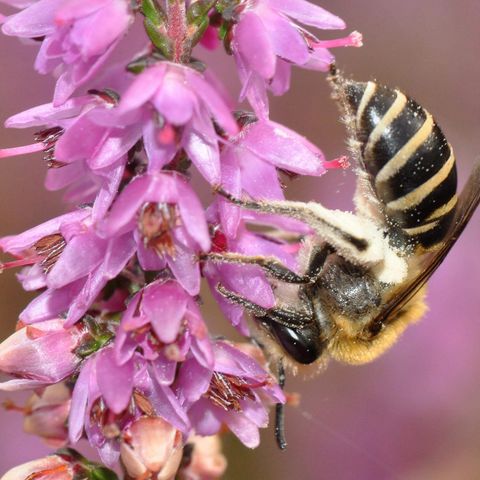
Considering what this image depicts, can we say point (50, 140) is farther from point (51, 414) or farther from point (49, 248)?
point (51, 414)

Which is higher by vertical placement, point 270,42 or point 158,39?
point 270,42

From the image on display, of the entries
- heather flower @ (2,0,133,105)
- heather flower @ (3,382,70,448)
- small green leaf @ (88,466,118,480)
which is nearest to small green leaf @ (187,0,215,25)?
heather flower @ (2,0,133,105)

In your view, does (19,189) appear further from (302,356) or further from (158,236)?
(158,236)

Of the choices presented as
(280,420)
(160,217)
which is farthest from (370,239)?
(160,217)

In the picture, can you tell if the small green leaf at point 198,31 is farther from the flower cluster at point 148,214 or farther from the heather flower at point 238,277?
the heather flower at point 238,277

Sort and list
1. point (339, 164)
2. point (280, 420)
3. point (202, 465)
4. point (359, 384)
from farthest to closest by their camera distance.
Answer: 1. point (359, 384)
2. point (280, 420)
3. point (202, 465)
4. point (339, 164)

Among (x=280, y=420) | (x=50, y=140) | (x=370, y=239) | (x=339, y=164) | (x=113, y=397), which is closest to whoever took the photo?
(x=113, y=397)
